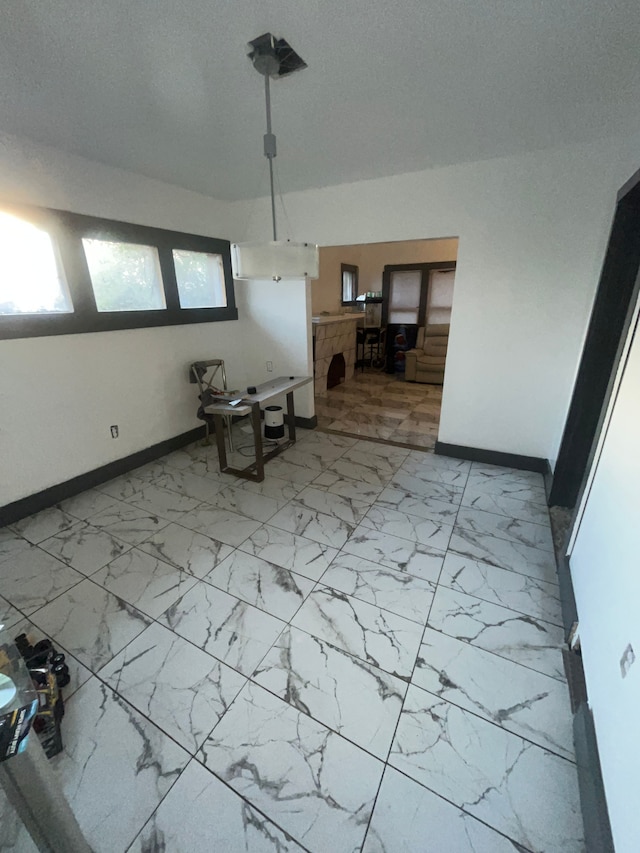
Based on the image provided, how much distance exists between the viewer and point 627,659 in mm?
1034

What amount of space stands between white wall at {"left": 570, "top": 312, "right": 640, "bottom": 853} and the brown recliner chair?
4.45m

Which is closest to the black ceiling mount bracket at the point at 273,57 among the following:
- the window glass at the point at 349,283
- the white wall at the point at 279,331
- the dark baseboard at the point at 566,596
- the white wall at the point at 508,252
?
the white wall at the point at 508,252

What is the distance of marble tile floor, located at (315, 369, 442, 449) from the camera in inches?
159

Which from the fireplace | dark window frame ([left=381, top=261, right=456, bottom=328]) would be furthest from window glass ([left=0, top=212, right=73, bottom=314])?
dark window frame ([left=381, top=261, right=456, bottom=328])

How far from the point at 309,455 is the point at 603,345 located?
2478 millimetres

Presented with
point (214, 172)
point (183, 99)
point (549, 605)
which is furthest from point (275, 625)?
point (214, 172)

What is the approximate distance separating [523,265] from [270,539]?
2823 millimetres

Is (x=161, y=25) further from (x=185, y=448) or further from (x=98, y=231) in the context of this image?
(x=185, y=448)

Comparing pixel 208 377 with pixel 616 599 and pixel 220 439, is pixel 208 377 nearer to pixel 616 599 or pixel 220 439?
pixel 220 439

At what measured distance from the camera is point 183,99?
1.75 m

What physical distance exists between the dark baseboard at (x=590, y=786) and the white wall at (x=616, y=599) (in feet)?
0.12

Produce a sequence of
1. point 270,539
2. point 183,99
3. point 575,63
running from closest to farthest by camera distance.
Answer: point 575,63 < point 183,99 < point 270,539

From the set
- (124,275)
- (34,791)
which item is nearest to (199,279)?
(124,275)

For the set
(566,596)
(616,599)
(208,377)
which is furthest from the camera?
(208,377)
